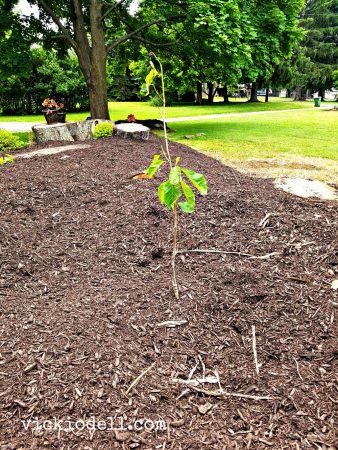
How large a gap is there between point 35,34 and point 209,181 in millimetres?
10019

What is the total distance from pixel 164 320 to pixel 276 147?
307 inches

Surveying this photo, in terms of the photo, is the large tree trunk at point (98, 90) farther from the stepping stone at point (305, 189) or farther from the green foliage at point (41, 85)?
the green foliage at point (41, 85)

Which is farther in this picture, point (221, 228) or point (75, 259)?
point (221, 228)

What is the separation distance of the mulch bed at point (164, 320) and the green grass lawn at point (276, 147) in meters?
3.23

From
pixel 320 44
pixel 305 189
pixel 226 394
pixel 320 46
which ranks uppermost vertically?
pixel 320 44

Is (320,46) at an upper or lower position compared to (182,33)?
upper

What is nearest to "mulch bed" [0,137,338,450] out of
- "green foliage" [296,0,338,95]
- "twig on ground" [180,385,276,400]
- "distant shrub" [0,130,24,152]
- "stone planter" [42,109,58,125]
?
"twig on ground" [180,385,276,400]

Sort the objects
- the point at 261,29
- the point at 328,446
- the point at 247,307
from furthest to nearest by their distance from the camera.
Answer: the point at 261,29, the point at 247,307, the point at 328,446

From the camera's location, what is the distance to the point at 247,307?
85.8 inches

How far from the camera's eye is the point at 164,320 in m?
2.09

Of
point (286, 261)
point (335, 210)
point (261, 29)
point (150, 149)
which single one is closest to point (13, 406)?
point (286, 261)

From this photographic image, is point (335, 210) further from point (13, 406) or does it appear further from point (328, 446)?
point (13, 406)

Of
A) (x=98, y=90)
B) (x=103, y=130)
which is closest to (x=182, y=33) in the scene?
(x=98, y=90)

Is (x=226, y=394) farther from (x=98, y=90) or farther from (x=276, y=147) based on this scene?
(x=98, y=90)
